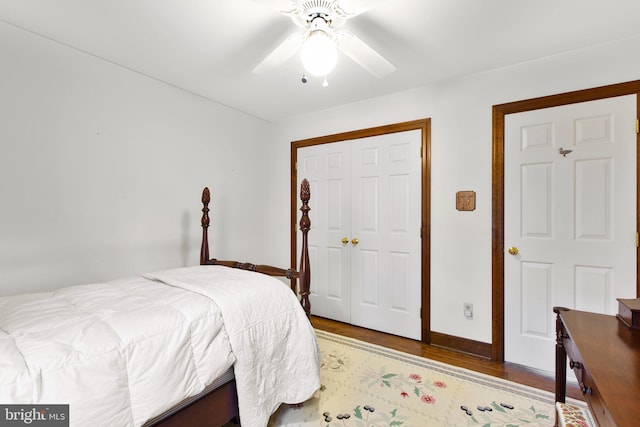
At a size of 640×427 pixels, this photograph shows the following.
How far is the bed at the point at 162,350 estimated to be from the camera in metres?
0.92

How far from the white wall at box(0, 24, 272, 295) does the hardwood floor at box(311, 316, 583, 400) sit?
1532 mm

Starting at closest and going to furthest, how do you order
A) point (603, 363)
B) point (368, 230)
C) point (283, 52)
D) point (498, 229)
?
point (603, 363), point (283, 52), point (498, 229), point (368, 230)

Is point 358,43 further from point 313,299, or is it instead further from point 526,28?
point 313,299

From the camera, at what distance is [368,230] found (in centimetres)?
299

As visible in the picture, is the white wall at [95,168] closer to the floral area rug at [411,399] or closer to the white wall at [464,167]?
the floral area rug at [411,399]

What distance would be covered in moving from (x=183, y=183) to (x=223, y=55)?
1.20 metres

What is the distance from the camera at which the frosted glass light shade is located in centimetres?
140

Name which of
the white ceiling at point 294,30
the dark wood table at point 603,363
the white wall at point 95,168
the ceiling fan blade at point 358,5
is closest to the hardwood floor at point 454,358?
the dark wood table at point 603,363

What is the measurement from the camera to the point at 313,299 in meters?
3.38

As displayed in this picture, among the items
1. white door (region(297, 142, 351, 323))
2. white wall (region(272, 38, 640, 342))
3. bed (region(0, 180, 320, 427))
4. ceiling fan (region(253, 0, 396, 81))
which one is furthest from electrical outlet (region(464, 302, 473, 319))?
ceiling fan (region(253, 0, 396, 81))

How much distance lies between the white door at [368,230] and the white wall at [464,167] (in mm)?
187

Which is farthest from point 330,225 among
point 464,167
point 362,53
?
point 362,53

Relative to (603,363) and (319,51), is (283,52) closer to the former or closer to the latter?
(319,51)

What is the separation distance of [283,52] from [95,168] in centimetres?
165
